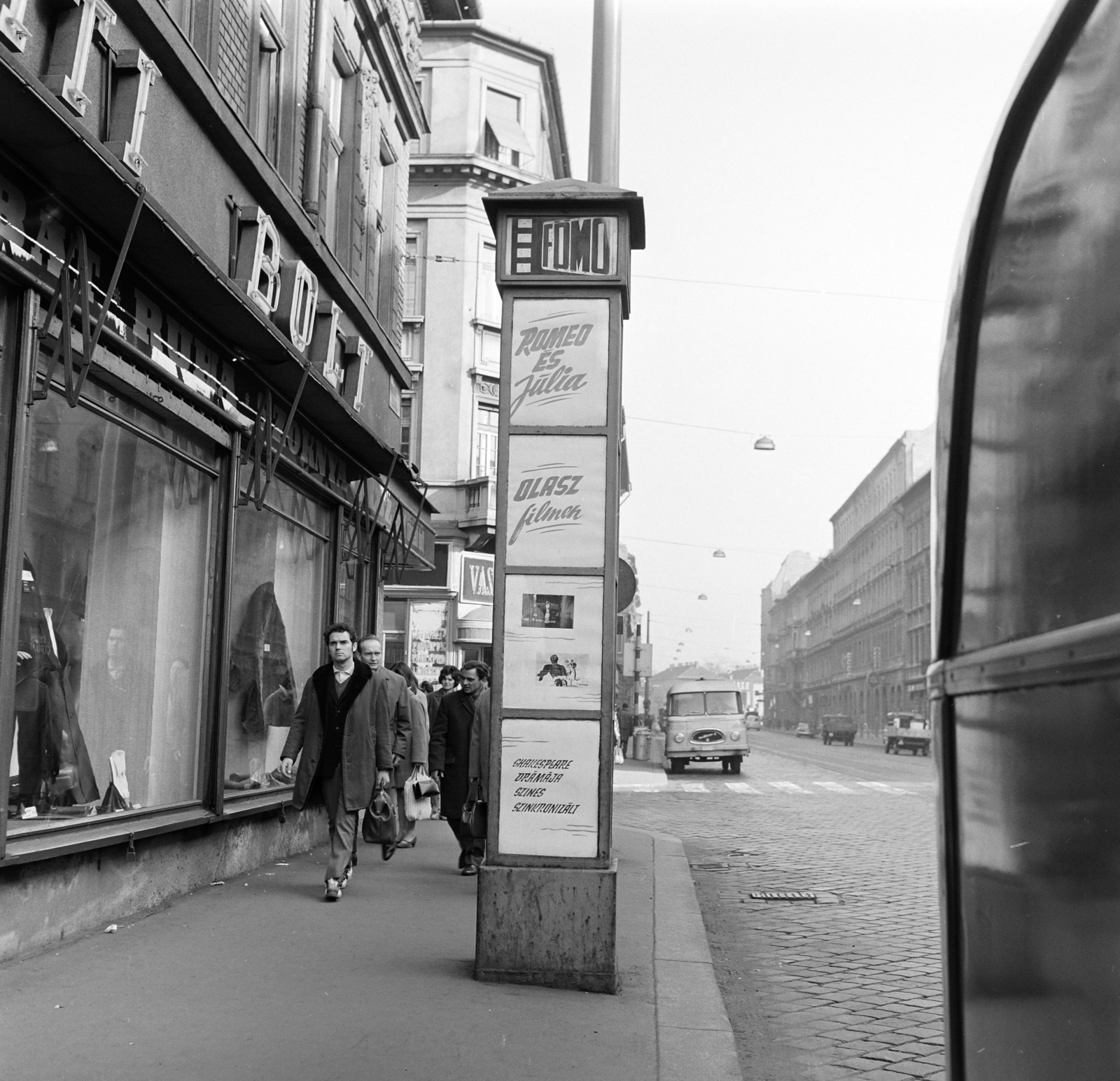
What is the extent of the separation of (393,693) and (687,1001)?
4.06m

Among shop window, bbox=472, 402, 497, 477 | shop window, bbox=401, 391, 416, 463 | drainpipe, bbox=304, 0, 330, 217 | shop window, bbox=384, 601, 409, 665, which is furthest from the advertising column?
shop window, bbox=472, 402, 497, 477

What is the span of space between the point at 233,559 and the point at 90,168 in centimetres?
408

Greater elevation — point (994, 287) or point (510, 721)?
point (994, 287)

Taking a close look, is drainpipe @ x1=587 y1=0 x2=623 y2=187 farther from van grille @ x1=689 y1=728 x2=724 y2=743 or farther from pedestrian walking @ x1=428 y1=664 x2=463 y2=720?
van grille @ x1=689 y1=728 x2=724 y2=743

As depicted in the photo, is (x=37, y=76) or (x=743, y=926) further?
(x=743, y=926)

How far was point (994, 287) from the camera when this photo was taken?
7.85ft

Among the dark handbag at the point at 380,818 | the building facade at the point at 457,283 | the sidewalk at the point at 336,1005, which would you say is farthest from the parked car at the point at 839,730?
the sidewalk at the point at 336,1005

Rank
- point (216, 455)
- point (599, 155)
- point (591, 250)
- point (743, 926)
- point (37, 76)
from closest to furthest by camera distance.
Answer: point (37, 76), point (591, 250), point (599, 155), point (743, 926), point (216, 455)

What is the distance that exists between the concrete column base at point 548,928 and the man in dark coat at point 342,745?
2.80m

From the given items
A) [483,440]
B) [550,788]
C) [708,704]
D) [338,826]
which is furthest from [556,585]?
[708,704]

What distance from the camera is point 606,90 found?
820 centimetres

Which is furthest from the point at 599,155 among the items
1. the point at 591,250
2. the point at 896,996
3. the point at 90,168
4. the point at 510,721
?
the point at 896,996

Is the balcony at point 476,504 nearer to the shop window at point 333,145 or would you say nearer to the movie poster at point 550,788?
the shop window at point 333,145

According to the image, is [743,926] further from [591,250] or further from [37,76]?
[37,76]
